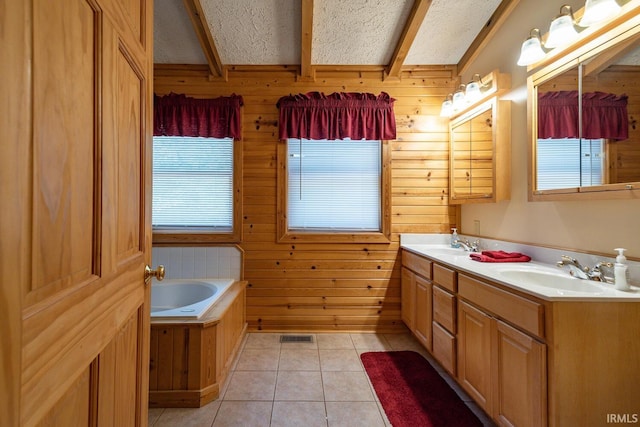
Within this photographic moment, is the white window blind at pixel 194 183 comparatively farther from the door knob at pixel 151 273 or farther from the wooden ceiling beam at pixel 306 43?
the door knob at pixel 151 273

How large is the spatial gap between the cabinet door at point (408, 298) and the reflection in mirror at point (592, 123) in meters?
1.28

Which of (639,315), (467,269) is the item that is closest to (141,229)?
(467,269)

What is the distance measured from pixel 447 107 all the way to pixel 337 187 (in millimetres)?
1291

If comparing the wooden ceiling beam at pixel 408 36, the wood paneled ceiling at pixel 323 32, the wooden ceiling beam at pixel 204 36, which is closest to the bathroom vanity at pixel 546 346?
the wooden ceiling beam at pixel 408 36

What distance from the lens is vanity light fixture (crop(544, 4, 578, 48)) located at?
1545mm

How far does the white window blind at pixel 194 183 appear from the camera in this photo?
289 centimetres

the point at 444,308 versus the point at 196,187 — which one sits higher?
the point at 196,187

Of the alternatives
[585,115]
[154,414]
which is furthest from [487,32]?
[154,414]

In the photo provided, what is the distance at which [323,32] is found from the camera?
8.17ft

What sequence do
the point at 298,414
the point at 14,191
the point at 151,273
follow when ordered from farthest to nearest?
the point at 298,414 → the point at 151,273 → the point at 14,191

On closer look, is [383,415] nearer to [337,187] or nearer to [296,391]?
[296,391]

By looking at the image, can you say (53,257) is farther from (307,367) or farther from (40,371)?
(307,367)

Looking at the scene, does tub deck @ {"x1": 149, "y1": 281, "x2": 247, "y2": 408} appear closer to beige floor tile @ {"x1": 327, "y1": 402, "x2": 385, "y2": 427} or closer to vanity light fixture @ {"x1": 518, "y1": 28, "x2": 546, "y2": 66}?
beige floor tile @ {"x1": 327, "y1": 402, "x2": 385, "y2": 427}

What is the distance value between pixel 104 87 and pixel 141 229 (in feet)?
1.50
